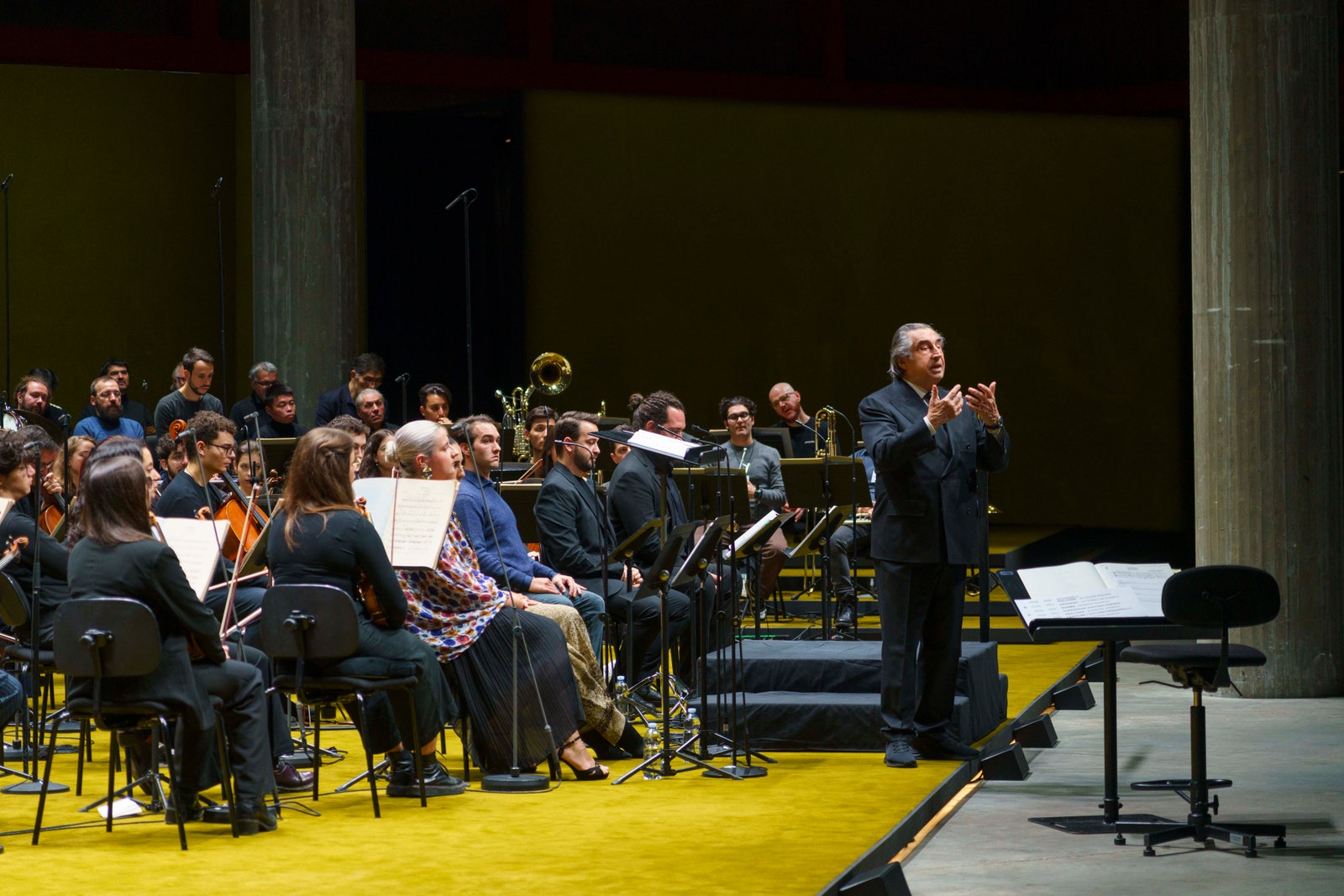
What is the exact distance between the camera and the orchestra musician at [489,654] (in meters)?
5.76

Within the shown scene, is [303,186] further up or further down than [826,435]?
further up

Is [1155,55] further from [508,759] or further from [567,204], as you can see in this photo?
[508,759]

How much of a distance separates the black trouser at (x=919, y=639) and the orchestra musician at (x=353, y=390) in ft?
16.8

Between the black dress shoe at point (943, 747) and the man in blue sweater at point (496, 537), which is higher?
the man in blue sweater at point (496, 537)

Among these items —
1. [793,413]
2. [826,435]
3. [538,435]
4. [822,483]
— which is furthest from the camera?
[826,435]

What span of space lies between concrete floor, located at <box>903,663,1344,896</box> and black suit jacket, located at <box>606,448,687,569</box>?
70.7 inches

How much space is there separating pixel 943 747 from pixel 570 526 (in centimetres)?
187

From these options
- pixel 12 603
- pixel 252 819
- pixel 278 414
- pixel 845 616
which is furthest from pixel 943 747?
pixel 278 414

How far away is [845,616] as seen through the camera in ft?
33.9

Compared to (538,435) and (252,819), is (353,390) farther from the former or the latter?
(252,819)

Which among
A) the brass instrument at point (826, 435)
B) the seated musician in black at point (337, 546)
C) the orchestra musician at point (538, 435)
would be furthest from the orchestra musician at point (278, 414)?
the seated musician in black at point (337, 546)

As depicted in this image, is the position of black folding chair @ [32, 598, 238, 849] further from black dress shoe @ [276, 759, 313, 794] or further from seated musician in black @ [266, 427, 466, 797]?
black dress shoe @ [276, 759, 313, 794]

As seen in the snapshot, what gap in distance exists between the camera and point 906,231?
47.4 ft

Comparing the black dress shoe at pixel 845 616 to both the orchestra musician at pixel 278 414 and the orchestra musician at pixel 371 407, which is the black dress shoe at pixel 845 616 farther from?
Answer: the orchestra musician at pixel 278 414
